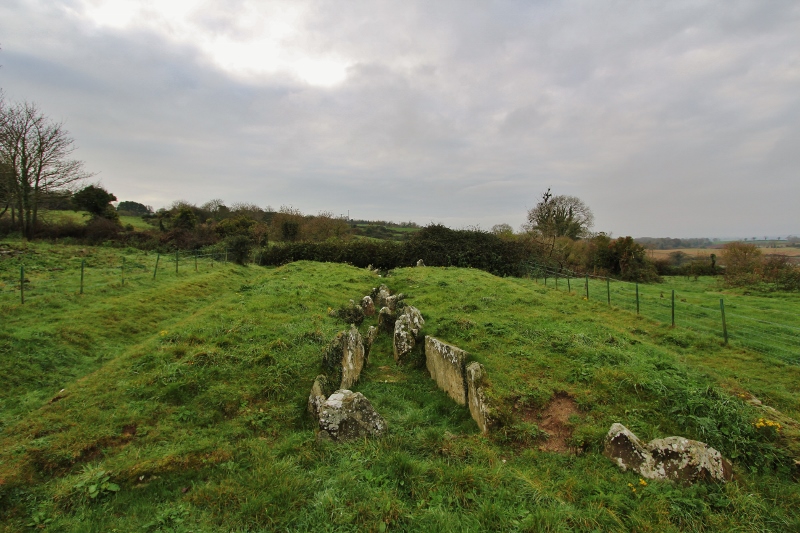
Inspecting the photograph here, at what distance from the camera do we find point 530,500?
3900mm

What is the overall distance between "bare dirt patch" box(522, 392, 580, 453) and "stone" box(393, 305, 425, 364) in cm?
378

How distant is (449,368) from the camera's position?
7387 mm

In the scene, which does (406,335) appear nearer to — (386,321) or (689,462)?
(386,321)

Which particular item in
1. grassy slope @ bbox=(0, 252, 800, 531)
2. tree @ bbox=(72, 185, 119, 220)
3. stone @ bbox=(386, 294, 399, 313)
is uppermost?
tree @ bbox=(72, 185, 119, 220)

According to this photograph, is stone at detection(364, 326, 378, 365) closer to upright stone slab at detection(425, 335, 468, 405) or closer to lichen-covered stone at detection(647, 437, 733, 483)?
upright stone slab at detection(425, 335, 468, 405)

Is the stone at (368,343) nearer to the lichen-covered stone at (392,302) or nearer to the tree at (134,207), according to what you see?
the lichen-covered stone at (392,302)

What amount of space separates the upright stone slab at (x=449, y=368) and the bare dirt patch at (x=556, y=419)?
1352 millimetres

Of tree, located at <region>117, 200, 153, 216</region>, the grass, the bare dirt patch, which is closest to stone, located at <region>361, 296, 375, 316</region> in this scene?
the bare dirt patch

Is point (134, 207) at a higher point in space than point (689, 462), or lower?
higher

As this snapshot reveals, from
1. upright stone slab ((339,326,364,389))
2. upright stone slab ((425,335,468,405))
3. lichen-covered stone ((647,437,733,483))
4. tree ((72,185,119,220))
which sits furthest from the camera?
tree ((72,185,119,220))

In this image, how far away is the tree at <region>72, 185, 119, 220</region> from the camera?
3647 cm

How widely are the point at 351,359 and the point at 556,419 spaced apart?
13.8ft

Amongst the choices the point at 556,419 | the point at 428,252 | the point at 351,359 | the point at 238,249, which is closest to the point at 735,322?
the point at 556,419

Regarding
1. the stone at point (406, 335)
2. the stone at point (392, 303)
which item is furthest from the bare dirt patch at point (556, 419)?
the stone at point (392, 303)
